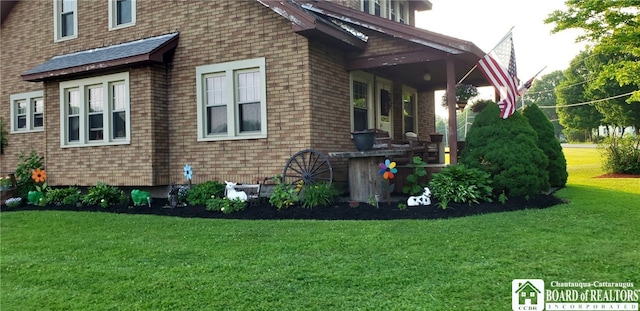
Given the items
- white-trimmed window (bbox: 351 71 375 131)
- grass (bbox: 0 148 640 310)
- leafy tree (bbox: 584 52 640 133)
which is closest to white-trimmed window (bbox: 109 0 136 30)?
white-trimmed window (bbox: 351 71 375 131)

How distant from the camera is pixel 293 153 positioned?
30.1ft

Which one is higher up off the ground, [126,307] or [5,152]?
[5,152]

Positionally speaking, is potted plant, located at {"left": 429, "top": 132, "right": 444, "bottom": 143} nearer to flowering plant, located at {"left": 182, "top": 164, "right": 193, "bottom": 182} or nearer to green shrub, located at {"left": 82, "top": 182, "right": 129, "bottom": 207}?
flowering plant, located at {"left": 182, "top": 164, "right": 193, "bottom": 182}

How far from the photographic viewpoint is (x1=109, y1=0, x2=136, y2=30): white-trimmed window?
1141 cm

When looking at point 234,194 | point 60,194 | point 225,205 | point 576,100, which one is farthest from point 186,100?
point 576,100

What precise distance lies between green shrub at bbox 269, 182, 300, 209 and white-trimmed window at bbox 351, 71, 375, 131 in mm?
2733

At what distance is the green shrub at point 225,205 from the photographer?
8438mm

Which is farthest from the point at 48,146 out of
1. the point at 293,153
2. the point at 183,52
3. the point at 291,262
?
the point at 291,262

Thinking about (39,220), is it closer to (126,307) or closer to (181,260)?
(181,260)

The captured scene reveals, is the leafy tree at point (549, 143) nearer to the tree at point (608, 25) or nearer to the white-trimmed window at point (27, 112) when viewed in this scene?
the tree at point (608, 25)

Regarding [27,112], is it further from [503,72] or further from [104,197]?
[503,72]

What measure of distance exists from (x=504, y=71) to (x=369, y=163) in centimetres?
321

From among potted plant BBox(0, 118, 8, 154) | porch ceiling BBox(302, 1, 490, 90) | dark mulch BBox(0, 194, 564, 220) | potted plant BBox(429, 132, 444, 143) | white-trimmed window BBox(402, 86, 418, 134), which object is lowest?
dark mulch BBox(0, 194, 564, 220)

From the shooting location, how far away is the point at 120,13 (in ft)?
38.0
